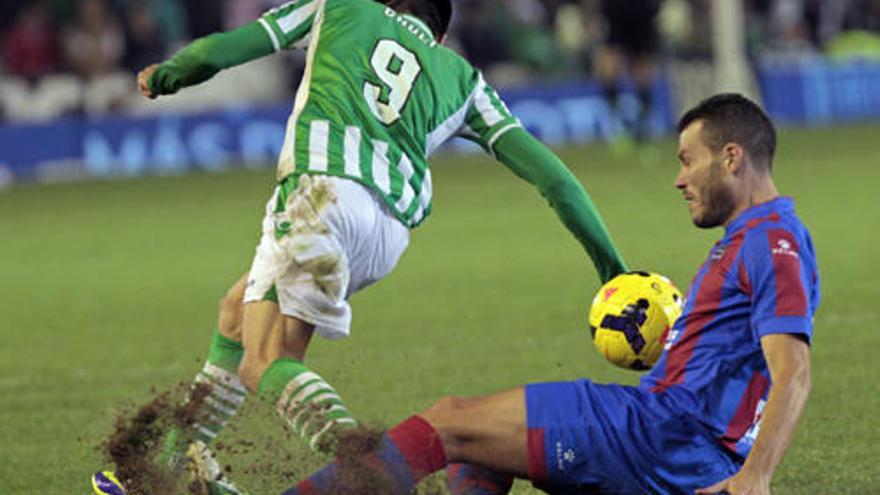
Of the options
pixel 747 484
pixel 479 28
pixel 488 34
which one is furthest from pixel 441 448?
pixel 488 34

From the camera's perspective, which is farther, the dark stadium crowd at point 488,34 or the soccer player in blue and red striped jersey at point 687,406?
the dark stadium crowd at point 488,34

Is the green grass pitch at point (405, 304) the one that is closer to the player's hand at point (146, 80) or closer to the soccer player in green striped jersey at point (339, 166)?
the soccer player in green striped jersey at point (339, 166)

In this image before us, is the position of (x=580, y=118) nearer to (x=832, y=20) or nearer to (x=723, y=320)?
(x=832, y=20)

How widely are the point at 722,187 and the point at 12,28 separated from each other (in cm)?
1878

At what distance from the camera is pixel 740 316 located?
4.82 m

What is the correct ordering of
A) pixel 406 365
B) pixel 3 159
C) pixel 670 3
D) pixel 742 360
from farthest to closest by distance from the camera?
pixel 670 3 < pixel 3 159 < pixel 406 365 < pixel 742 360

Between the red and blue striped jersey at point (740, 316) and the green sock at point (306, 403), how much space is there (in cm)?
82

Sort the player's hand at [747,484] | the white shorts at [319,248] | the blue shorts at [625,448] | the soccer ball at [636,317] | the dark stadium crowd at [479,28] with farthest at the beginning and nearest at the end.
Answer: the dark stadium crowd at [479,28] → the soccer ball at [636,317] → the white shorts at [319,248] → the blue shorts at [625,448] → the player's hand at [747,484]

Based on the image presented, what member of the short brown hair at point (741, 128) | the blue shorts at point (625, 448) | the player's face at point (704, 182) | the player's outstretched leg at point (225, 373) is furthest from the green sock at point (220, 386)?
the short brown hair at point (741, 128)

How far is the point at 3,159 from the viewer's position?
21.2m

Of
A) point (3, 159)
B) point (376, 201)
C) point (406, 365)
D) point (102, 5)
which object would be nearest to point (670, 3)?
point (102, 5)

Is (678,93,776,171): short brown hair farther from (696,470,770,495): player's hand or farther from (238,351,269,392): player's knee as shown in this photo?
(238,351,269,392): player's knee

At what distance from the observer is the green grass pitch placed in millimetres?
6898

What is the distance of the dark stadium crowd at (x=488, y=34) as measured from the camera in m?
22.3
